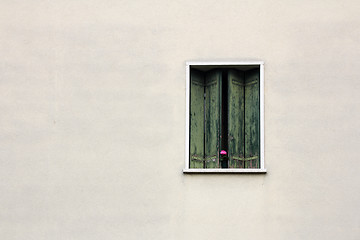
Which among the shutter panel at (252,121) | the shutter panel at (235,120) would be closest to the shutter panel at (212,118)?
the shutter panel at (235,120)

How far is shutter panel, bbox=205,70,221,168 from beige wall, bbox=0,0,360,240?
41cm

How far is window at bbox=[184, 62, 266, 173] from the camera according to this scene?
11.0 m

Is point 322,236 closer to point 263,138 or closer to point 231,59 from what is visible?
point 263,138

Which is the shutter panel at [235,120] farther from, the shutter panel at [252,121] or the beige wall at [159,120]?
the beige wall at [159,120]

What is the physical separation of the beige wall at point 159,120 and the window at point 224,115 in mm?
205

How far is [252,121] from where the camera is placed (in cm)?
1105

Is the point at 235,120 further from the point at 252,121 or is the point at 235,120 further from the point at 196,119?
the point at 196,119

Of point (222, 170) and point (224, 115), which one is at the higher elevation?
point (224, 115)

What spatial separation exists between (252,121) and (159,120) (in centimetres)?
152

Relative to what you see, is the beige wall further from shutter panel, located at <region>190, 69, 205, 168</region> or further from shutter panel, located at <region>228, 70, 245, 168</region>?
shutter panel, located at <region>228, 70, 245, 168</region>

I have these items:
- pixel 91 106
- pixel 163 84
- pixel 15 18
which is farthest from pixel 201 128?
pixel 15 18

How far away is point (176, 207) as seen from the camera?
1059 centimetres

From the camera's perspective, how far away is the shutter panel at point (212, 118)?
1104 cm

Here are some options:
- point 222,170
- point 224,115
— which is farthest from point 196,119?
point 222,170
